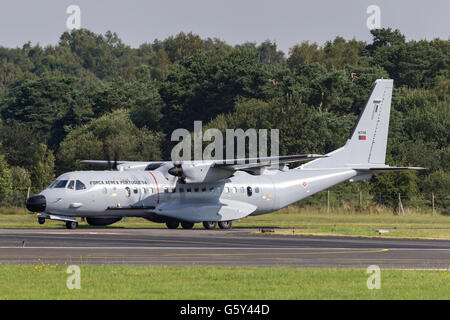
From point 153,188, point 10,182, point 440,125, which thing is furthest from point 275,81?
point 153,188

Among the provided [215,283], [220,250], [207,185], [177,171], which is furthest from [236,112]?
[215,283]

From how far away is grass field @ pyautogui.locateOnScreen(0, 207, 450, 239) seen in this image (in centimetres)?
4315

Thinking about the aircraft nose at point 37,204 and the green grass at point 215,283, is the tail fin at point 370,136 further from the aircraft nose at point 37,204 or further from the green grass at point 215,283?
the green grass at point 215,283

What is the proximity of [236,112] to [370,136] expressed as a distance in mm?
41009

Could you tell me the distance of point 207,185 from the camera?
44500mm

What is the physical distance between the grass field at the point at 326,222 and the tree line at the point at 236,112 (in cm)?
471

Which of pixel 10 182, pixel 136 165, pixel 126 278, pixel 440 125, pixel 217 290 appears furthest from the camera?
pixel 440 125

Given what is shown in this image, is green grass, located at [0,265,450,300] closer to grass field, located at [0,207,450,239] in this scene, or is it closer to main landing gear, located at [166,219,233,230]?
grass field, located at [0,207,450,239]

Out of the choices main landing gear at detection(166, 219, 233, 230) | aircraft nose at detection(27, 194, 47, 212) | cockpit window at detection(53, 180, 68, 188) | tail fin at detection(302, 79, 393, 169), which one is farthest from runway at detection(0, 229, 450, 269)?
tail fin at detection(302, 79, 393, 169)

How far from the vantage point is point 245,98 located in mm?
95938

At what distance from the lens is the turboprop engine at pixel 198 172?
42.8 m
